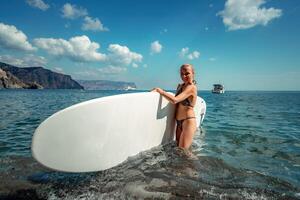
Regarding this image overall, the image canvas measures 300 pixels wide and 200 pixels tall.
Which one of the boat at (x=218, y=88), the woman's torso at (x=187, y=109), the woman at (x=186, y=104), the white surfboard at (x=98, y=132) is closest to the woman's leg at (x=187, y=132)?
the woman at (x=186, y=104)

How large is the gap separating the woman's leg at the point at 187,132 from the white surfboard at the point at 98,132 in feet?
1.67

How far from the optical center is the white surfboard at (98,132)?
2719 millimetres

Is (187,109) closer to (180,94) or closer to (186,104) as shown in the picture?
(186,104)


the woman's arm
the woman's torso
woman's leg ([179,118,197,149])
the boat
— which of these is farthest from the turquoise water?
the boat

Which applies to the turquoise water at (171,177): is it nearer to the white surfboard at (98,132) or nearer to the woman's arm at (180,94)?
the white surfboard at (98,132)

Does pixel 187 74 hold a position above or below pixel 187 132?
above

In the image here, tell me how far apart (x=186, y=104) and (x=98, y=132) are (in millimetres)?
2073

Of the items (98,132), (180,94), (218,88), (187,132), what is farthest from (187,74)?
(218,88)

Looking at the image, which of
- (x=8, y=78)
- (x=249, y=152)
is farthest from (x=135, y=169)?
(x=8, y=78)

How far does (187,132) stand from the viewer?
4.68m

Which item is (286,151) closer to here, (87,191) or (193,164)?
(193,164)

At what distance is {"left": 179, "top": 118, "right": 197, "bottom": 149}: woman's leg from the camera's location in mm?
4660

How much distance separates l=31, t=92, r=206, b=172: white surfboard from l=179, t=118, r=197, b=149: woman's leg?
509mm

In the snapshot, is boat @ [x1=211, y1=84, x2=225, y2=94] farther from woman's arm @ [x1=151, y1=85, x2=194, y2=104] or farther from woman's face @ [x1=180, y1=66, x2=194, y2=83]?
woman's arm @ [x1=151, y1=85, x2=194, y2=104]
